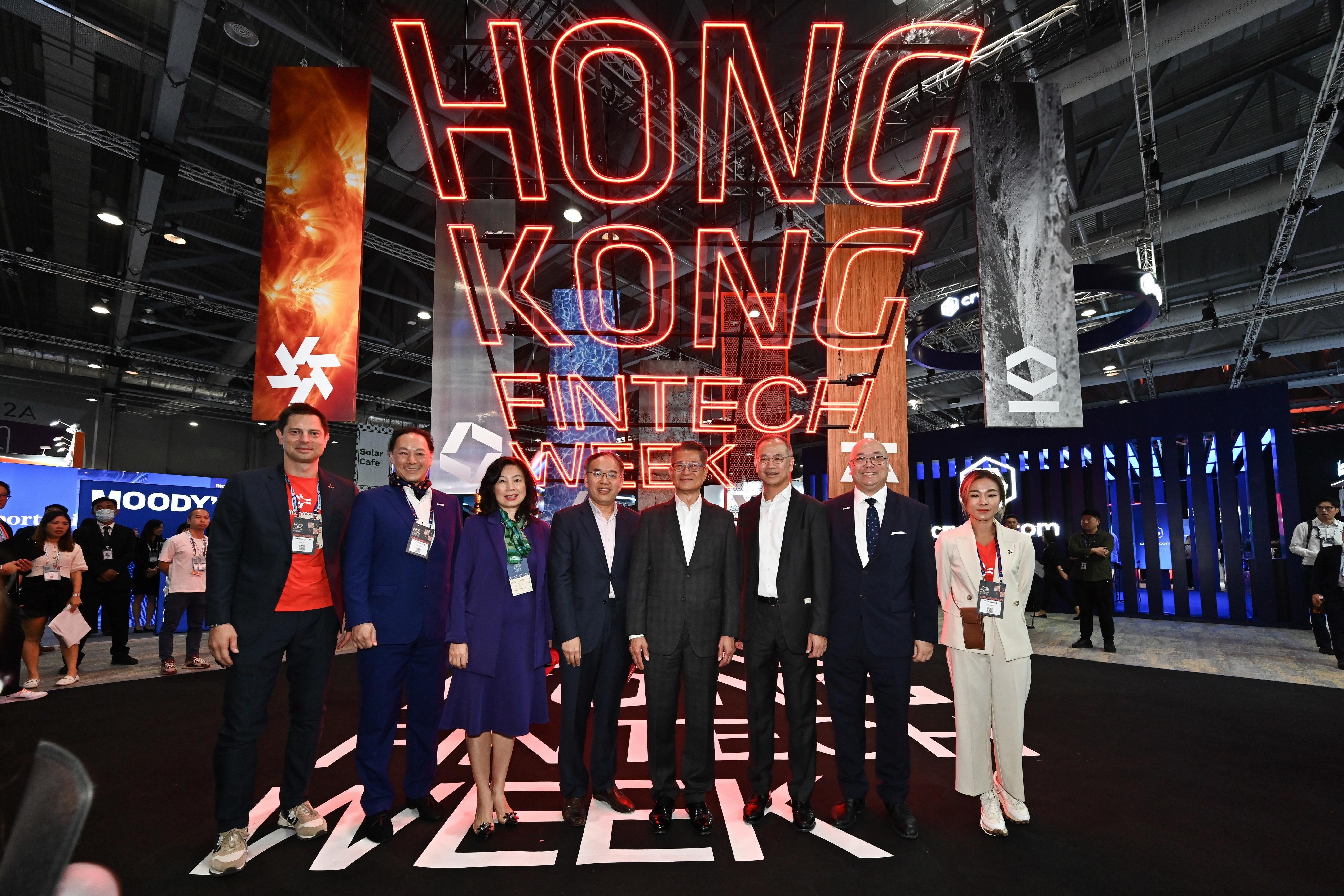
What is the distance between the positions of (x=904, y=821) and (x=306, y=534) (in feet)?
9.97

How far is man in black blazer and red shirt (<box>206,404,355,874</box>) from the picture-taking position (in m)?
2.66

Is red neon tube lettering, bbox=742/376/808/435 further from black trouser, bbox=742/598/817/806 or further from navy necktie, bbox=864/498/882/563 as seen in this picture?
black trouser, bbox=742/598/817/806

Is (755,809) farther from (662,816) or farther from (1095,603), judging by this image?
(1095,603)

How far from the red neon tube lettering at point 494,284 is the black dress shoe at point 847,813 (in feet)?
13.5

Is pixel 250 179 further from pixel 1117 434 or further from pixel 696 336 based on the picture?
pixel 1117 434

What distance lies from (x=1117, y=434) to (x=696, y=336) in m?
10.2

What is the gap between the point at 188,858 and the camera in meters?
2.70

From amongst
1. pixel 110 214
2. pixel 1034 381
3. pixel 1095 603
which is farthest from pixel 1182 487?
pixel 110 214

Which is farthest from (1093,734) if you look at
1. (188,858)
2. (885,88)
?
(188,858)

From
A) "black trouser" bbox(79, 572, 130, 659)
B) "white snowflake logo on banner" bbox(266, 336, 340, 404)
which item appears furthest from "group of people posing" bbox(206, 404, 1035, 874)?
"black trouser" bbox(79, 572, 130, 659)

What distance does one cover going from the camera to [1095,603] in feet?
26.2

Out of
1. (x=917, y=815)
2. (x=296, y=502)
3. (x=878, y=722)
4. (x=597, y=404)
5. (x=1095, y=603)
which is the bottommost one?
(x=917, y=815)

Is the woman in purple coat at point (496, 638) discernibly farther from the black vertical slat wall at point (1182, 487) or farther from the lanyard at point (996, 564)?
the black vertical slat wall at point (1182, 487)

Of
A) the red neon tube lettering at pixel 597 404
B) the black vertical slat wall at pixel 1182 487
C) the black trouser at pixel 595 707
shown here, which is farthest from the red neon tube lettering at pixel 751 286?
the black vertical slat wall at pixel 1182 487
